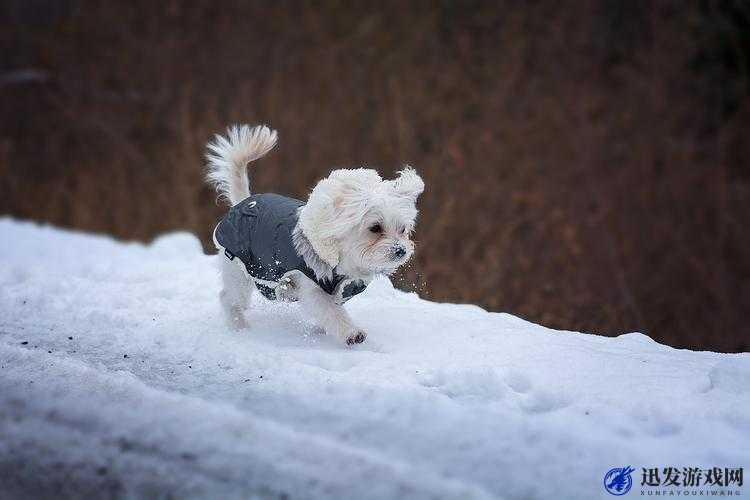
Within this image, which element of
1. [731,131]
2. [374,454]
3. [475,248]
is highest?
[731,131]

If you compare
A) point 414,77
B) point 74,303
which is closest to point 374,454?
point 74,303

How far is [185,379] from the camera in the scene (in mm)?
3660

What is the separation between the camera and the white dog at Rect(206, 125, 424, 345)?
406 cm

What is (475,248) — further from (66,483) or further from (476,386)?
(66,483)

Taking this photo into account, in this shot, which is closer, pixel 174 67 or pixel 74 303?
pixel 74 303

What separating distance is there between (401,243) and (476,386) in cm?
101

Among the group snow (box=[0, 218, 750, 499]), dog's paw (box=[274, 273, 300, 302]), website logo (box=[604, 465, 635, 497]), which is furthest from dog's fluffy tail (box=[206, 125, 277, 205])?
website logo (box=[604, 465, 635, 497])

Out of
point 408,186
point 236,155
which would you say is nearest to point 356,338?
point 408,186

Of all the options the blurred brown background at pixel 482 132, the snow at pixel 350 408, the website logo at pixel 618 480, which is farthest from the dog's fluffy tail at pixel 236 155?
the blurred brown background at pixel 482 132

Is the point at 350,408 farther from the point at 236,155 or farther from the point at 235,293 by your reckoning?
the point at 236,155

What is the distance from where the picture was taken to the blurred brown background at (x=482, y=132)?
10133mm

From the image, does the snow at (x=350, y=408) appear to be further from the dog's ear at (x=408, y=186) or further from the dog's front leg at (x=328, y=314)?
the dog's ear at (x=408, y=186)

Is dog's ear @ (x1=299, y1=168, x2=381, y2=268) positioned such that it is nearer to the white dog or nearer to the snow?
the white dog

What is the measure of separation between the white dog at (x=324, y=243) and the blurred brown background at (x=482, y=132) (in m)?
4.62
